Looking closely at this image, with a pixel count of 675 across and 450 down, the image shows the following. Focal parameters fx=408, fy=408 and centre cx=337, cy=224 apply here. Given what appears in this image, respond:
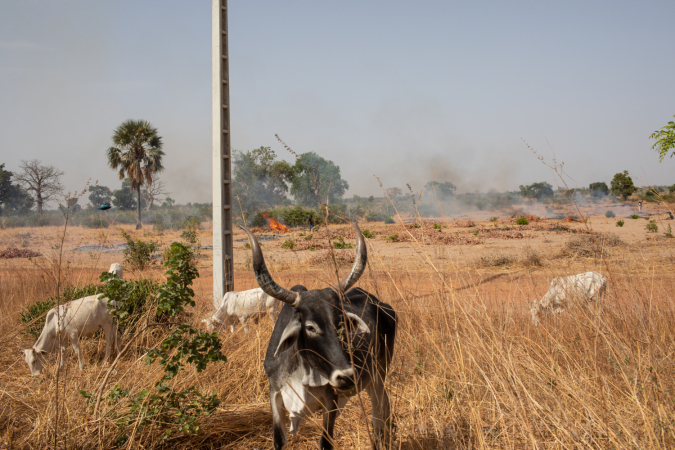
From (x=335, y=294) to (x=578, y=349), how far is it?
9.17 feet

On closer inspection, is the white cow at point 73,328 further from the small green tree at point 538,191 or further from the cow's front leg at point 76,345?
the small green tree at point 538,191

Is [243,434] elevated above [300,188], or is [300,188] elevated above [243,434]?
[300,188]

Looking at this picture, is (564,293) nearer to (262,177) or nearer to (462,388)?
(462,388)

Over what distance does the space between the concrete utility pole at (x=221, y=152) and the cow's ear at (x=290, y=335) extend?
4.59 metres

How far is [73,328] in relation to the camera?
4.87 meters

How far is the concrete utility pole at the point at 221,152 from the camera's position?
22.4ft

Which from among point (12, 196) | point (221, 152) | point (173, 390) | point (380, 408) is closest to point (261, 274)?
point (380, 408)

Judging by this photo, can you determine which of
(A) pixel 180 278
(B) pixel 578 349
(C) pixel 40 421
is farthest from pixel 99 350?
(B) pixel 578 349

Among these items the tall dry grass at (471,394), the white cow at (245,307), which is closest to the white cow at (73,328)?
the tall dry grass at (471,394)

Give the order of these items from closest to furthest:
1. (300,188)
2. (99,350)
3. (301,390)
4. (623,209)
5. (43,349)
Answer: (301,390) → (43,349) → (99,350) → (300,188) → (623,209)

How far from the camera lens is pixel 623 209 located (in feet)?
123

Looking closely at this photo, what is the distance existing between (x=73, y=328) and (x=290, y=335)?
→ 3871 millimetres

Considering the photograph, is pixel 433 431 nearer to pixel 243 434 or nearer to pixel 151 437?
pixel 243 434

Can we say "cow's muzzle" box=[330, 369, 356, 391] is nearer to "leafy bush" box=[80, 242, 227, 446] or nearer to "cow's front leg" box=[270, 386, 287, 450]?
"cow's front leg" box=[270, 386, 287, 450]
